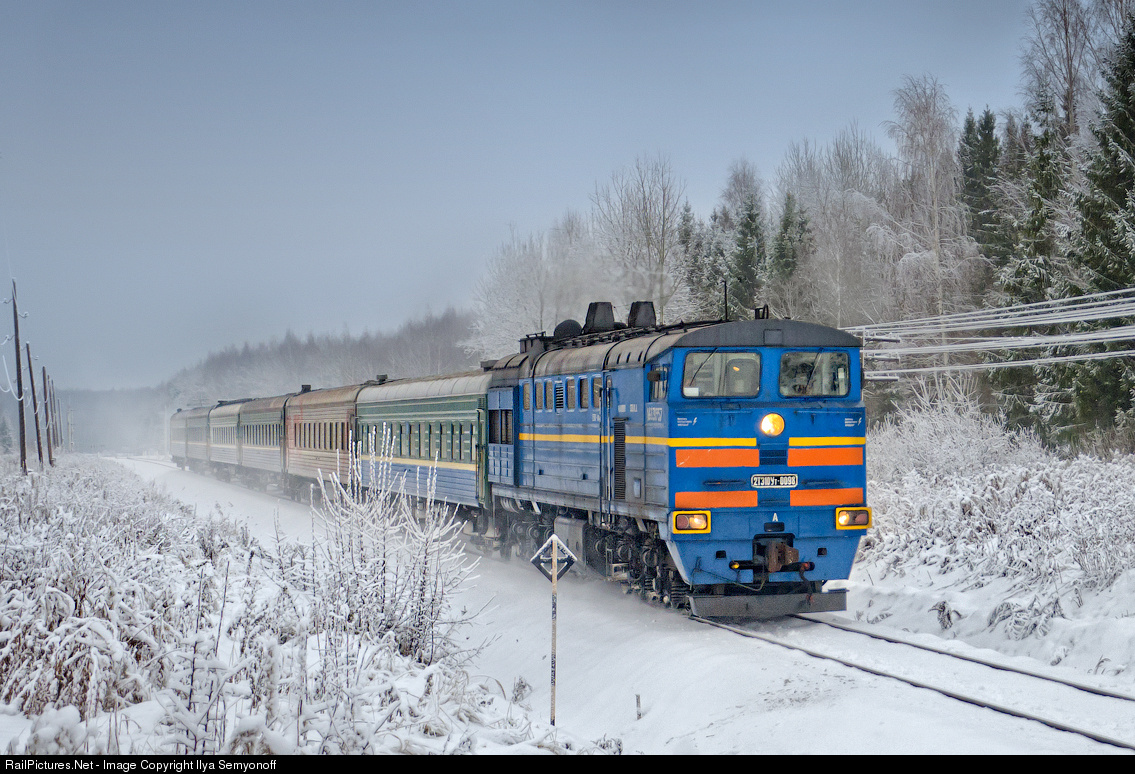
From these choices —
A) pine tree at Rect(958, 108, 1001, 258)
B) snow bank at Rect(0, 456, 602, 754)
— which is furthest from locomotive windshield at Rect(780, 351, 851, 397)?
pine tree at Rect(958, 108, 1001, 258)

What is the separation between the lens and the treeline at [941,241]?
77.9 ft

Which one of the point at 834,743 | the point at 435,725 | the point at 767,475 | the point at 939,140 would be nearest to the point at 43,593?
the point at 435,725

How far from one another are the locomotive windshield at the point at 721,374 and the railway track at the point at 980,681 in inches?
102

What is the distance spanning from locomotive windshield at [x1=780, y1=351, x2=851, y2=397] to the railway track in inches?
102

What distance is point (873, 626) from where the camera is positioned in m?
11.4

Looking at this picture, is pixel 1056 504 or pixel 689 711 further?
A: pixel 1056 504

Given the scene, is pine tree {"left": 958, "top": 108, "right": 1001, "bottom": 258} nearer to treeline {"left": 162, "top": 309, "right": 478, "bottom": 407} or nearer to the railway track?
the railway track

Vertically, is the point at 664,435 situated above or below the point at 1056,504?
above

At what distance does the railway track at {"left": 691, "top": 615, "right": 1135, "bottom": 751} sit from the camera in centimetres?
727

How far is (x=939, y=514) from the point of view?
47.9 ft

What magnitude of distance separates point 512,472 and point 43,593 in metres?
8.96

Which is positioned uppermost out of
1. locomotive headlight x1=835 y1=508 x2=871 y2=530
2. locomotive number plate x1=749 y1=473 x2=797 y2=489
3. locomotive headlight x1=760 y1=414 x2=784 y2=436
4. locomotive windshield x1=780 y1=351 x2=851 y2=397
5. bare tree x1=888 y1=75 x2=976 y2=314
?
bare tree x1=888 y1=75 x2=976 y2=314

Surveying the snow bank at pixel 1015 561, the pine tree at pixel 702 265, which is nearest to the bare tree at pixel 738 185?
the pine tree at pixel 702 265
